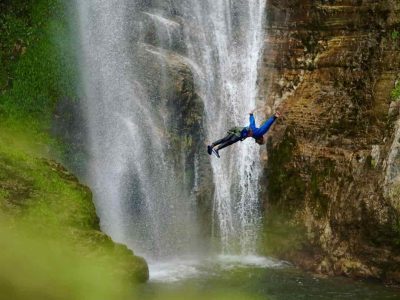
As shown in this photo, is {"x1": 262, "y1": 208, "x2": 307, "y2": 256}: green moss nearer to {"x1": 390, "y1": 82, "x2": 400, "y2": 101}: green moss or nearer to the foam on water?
the foam on water

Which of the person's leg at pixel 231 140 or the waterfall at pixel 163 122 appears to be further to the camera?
the waterfall at pixel 163 122

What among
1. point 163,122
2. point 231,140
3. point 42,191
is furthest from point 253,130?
point 42,191

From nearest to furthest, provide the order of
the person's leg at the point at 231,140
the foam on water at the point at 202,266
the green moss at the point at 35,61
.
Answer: the person's leg at the point at 231,140 < the foam on water at the point at 202,266 < the green moss at the point at 35,61

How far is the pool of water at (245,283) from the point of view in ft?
51.1

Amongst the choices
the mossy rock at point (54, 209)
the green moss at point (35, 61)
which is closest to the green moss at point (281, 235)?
the mossy rock at point (54, 209)

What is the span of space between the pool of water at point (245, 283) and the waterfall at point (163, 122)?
1.60 m

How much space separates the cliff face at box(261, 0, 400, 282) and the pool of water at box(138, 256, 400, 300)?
2.85 feet

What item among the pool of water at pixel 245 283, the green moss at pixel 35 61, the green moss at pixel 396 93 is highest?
the green moss at pixel 35 61

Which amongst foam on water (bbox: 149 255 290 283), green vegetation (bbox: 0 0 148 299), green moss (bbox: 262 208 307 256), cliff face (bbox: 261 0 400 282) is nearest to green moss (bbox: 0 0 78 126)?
green vegetation (bbox: 0 0 148 299)

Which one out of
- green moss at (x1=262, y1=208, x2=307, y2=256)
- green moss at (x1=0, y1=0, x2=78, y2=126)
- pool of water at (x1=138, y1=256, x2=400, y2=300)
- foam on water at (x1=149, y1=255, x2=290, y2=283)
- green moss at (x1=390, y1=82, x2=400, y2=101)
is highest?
green moss at (x1=0, y1=0, x2=78, y2=126)

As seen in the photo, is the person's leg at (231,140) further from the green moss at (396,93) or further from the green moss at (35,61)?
the green moss at (35,61)

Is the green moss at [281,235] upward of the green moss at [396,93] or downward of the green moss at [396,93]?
downward

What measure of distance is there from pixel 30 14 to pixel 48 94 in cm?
316

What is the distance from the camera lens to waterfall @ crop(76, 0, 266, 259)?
19719 millimetres
